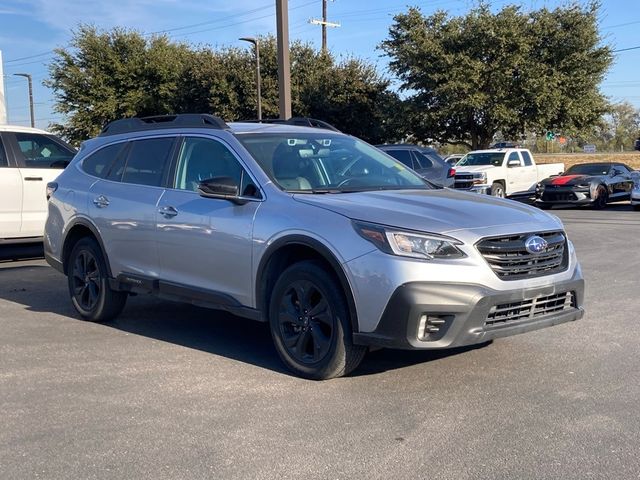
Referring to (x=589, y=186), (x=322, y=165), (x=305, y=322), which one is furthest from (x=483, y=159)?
(x=305, y=322)

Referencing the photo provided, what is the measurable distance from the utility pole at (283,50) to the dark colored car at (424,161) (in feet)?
9.20

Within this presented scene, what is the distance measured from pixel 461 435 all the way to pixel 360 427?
0.57 m

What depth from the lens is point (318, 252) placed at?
4859 millimetres

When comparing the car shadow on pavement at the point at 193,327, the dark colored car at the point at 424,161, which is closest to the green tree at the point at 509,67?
the dark colored car at the point at 424,161

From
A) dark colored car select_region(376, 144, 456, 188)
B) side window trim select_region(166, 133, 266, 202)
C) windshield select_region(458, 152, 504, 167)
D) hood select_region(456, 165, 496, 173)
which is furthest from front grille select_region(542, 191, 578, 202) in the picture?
side window trim select_region(166, 133, 266, 202)

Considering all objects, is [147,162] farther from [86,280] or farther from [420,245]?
[420,245]

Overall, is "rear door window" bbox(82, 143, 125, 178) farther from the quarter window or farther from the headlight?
the quarter window

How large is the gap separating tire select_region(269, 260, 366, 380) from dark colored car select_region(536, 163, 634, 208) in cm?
1731

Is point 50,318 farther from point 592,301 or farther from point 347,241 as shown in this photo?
point 592,301

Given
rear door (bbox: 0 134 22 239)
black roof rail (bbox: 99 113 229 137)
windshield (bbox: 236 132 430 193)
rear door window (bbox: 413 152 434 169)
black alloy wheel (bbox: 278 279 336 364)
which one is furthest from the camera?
rear door window (bbox: 413 152 434 169)

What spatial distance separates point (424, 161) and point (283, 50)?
4320 millimetres

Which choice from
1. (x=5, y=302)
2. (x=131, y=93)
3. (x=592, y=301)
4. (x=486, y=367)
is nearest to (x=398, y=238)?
(x=486, y=367)

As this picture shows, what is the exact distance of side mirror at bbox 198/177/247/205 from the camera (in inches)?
211

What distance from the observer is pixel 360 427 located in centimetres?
423
